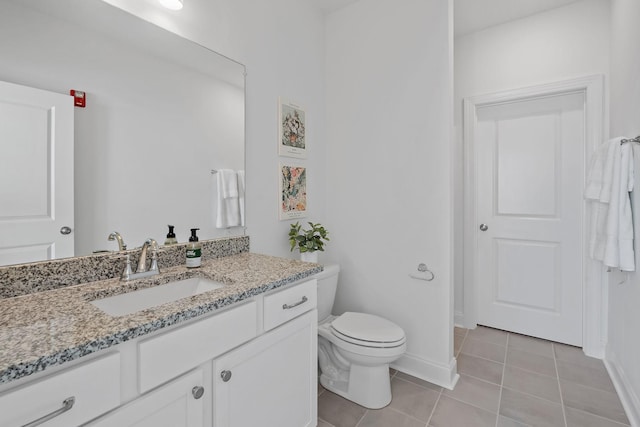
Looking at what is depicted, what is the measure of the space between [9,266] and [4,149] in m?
0.39

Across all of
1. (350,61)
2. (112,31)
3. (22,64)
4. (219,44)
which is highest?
(350,61)

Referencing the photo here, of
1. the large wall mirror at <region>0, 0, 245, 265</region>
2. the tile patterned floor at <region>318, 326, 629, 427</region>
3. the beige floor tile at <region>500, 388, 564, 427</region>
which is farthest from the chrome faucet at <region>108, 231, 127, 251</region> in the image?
the beige floor tile at <region>500, 388, 564, 427</region>

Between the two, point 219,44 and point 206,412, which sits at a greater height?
point 219,44

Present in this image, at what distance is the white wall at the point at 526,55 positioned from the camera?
225 centimetres

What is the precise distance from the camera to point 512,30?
100 inches

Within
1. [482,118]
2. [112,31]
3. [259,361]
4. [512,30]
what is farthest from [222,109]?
[512,30]

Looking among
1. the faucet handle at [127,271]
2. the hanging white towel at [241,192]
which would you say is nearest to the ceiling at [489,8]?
the hanging white towel at [241,192]

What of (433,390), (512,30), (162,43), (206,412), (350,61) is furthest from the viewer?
(512,30)

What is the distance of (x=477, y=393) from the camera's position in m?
1.84

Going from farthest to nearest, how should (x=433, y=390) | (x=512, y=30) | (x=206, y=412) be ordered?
(x=512, y=30) → (x=433, y=390) → (x=206, y=412)

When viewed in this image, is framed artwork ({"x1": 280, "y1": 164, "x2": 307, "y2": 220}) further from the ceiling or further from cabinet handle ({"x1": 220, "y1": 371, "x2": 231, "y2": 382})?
the ceiling

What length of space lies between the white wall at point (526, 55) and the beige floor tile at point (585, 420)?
1151mm

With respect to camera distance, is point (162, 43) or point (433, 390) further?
point (433, 390)

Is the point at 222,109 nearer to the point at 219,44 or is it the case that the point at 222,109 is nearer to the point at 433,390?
the point at 219,44
